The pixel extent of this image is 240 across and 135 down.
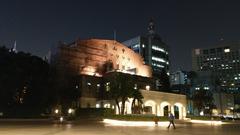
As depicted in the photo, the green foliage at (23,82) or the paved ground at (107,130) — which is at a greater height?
the green foliage at (23,82)

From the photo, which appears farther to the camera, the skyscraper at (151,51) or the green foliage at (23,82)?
the skyscraper at (151,51)

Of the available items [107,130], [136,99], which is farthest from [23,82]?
[107,130]

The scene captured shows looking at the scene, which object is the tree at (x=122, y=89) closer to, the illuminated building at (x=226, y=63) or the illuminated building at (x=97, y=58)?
the illuminated building at (x=97, y=58)

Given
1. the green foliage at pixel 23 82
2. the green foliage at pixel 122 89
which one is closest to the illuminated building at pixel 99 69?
the green foliage at pixel 122 89

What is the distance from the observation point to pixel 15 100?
6481cm

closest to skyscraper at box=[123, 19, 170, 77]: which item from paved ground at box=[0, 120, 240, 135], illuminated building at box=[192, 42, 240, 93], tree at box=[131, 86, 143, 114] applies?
illuminated building at box=[192, 42, 240, 93]

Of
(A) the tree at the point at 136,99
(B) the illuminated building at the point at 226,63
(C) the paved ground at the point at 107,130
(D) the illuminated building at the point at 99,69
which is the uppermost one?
(B) the illuminated building at the point at 226,63

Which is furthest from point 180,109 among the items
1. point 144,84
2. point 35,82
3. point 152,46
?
point 152,46

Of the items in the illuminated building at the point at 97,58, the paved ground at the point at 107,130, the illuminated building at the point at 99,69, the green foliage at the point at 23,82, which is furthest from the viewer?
the illuminated building at the point at 97,58

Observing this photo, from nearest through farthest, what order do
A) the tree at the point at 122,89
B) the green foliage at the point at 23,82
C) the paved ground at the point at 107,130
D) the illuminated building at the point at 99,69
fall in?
the paved ground at the point at 107,130 < the tree at the point at 122,89 < the green foliage at the point at 23,82 < the illuminated building at the point at 99,69

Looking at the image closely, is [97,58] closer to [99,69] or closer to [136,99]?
[99,69]

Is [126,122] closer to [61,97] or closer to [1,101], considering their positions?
[1,101]

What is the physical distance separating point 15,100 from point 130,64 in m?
→ 46.0

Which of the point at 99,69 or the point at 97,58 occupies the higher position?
the point at 97,58
